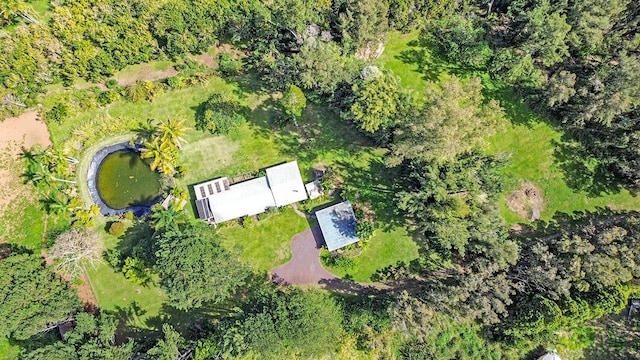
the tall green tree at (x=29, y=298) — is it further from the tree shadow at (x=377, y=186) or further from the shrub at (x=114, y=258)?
the tree shadow at (x=377, y=186)

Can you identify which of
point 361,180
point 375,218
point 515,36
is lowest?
point 375,218

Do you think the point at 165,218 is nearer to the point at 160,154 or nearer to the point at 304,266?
the point at 160,154

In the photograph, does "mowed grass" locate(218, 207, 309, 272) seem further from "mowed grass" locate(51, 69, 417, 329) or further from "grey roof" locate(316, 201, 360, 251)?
"grey roof" locate(316, 201, 360, 251)

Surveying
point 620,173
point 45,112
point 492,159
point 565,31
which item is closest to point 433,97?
point 492,159

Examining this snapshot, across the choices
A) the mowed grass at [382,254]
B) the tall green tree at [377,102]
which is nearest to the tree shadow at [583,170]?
the mowed grass at [382,254]

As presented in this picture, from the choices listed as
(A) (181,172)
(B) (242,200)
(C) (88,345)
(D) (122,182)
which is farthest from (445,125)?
(C) (88,345)

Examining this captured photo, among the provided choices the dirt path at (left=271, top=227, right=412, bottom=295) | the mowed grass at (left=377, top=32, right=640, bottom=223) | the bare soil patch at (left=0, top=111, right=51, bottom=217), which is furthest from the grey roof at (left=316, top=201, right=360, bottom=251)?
the bare soil patch at (left=0, top=111, right=51, bottom=217)

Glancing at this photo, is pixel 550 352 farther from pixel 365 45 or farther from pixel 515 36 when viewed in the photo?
pixel 365 45

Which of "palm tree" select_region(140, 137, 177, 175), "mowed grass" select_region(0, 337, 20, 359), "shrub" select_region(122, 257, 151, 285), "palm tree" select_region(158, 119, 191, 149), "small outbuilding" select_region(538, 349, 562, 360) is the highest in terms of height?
"palm tree" select_region(158, 119, 191, 149)
